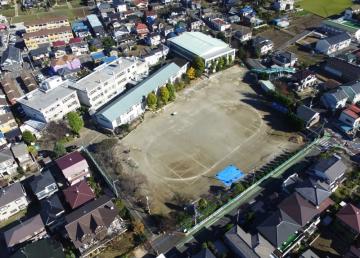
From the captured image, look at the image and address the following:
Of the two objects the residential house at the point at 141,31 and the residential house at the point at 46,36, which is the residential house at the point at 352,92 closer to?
the residential house at the point at 141,31

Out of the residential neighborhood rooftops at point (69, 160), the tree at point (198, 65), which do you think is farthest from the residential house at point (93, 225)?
the tree at point (198, 65)

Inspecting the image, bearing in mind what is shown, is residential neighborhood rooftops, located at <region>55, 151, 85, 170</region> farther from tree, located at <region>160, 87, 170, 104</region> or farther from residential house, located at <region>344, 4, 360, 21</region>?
residential house, located at <region>344, 4, 360, 21</region>

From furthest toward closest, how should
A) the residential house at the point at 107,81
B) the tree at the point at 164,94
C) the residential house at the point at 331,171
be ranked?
the residential house at the point at 107,81 < the tree at the point at 164,94 < the residential house at the point at 331,171

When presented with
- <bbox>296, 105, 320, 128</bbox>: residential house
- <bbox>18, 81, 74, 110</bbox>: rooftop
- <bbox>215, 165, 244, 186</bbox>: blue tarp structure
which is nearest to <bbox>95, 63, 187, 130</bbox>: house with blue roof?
<bbox>18, 81, 74, 110</bbox>: rooftop

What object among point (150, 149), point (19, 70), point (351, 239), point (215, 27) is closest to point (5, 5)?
point (19, 70)

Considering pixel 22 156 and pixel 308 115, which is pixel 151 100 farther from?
pixel 308 115

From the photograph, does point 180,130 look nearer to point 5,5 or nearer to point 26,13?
point 26,13
